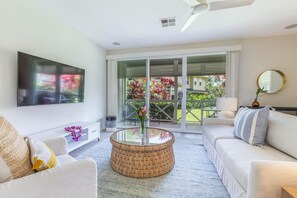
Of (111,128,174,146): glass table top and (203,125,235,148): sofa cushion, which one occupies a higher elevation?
(203,125,235,148): sofa cushion

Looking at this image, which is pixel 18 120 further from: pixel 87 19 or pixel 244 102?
pixel 244 102

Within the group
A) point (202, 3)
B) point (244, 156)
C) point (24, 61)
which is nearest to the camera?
point (244, 156)

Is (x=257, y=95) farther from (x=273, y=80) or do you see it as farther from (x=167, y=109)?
(x=167, y=109)

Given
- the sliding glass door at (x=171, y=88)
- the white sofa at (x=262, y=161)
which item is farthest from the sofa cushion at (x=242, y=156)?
the sliding glass door at (x=171, y=88)

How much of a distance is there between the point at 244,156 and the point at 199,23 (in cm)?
241

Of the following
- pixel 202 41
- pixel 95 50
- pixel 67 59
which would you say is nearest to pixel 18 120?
pixel 67 59

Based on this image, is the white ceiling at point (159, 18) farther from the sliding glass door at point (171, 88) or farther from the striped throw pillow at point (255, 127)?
the striped throw pillow at point (255, 127)

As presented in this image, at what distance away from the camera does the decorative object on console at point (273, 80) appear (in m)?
3.56

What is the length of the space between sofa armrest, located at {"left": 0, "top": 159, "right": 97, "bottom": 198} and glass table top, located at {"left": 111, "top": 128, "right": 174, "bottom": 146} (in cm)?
93

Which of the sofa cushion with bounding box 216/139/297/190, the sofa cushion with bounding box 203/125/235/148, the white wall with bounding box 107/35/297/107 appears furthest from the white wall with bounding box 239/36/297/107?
the sofa cushion with bounding box 216/139/297/190

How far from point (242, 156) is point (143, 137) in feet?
4.11

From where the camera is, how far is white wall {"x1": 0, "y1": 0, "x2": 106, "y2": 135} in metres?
2.16

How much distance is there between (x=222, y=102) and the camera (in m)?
3.00

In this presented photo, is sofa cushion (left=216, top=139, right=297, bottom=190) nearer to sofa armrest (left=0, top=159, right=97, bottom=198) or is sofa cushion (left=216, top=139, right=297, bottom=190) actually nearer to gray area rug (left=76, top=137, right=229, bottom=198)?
gray area rug (left=76, top=137, right=229, bottom=198)
